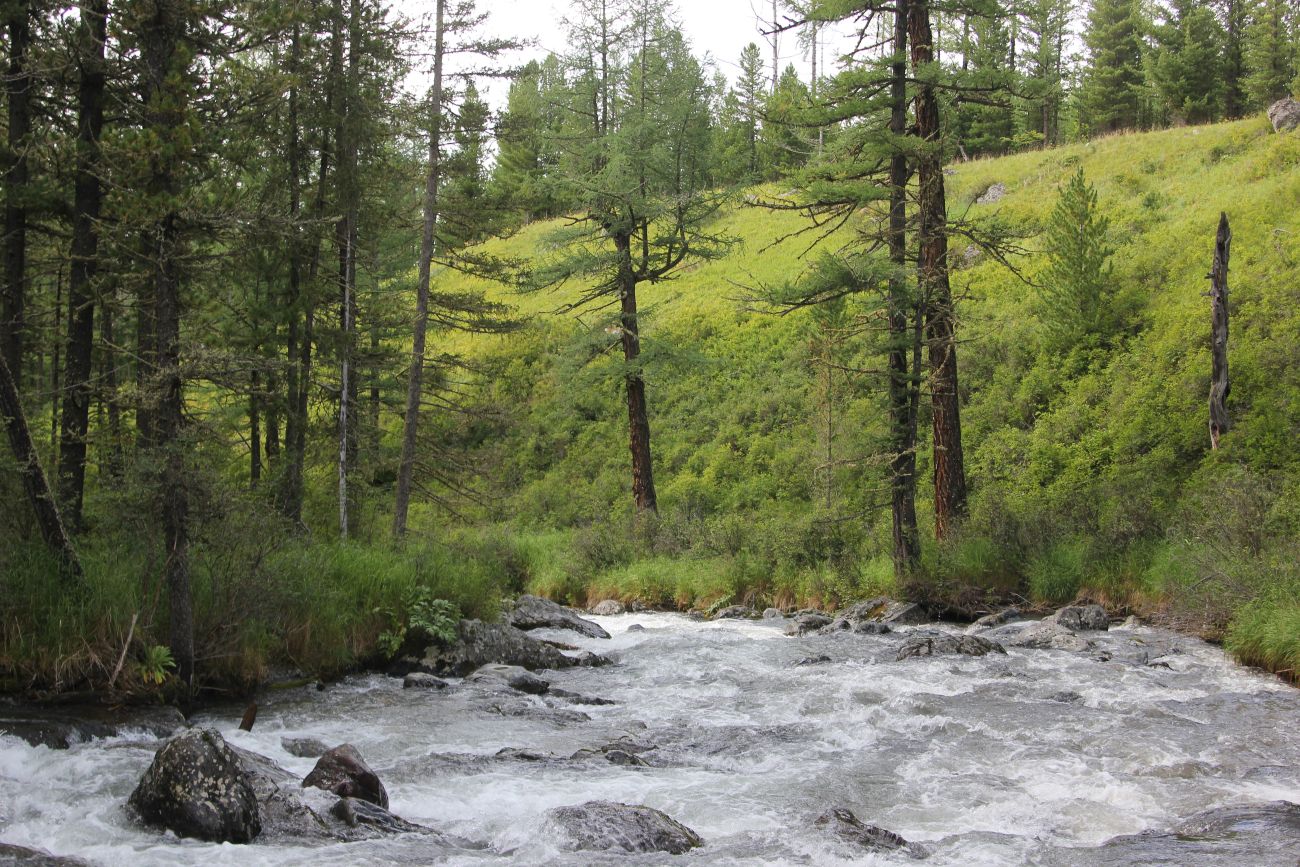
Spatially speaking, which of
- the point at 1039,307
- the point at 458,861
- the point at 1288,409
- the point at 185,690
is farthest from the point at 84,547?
the point at 1039,307

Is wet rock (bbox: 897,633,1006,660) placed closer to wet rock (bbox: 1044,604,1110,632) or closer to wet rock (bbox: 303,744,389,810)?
wet rock (bbox: 1044,604,1110,632)

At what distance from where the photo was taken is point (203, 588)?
8.59m

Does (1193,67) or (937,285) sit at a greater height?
(1193,67)

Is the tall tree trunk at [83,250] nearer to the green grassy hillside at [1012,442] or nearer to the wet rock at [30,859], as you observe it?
the wet rock at [30,859]

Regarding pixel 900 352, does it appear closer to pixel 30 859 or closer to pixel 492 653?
pixel 492 653

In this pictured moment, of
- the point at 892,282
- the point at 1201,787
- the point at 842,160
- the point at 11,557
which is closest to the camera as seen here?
the point at 1201,787

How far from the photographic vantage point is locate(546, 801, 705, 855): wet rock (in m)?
5.29

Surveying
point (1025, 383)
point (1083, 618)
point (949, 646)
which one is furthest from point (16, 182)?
point (1025, 383)

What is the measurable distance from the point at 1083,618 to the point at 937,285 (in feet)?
18.0

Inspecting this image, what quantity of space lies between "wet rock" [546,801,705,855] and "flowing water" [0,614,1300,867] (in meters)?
0.11

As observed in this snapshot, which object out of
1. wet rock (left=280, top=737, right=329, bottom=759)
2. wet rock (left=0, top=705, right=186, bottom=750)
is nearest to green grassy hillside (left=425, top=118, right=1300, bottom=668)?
wet rock (left=280, top=737, right=329, bottom=759)

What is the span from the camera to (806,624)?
1353 cm

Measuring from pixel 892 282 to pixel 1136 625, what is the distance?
613cm

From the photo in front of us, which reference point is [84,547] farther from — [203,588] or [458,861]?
[458,861]
